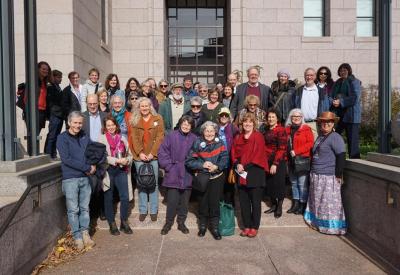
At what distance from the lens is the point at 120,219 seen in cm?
637

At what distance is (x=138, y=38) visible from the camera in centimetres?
1480

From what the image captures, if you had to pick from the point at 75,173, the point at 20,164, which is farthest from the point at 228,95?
the point at 20,164

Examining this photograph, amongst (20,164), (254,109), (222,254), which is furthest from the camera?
(254,109)

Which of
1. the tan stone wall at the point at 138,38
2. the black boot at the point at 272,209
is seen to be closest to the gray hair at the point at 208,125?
the black boot at the point at 272,209

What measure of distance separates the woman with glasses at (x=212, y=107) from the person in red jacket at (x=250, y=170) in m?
0.95

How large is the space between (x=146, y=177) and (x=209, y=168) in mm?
1033

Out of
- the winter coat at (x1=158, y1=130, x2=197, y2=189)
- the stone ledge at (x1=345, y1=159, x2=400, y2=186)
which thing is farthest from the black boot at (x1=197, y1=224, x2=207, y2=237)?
the stone ledge at (x1=345, y1=159, x2=400, y2=186)

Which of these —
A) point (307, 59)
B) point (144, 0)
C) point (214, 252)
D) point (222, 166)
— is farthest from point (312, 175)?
point (144, 0)

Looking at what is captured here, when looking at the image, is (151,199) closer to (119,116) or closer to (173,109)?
(119,116)

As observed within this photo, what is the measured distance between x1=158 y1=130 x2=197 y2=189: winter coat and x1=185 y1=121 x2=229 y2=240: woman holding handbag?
117 mm

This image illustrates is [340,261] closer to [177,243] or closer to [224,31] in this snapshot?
[177,243]

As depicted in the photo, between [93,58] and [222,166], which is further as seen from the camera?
[93,58]

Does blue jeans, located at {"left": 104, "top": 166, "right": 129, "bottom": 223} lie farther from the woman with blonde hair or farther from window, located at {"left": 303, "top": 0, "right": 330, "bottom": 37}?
window, located at {"left": 303, "top": 0, "right": 330, "bottom": 37}

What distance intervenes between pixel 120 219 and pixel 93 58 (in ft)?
23.4
